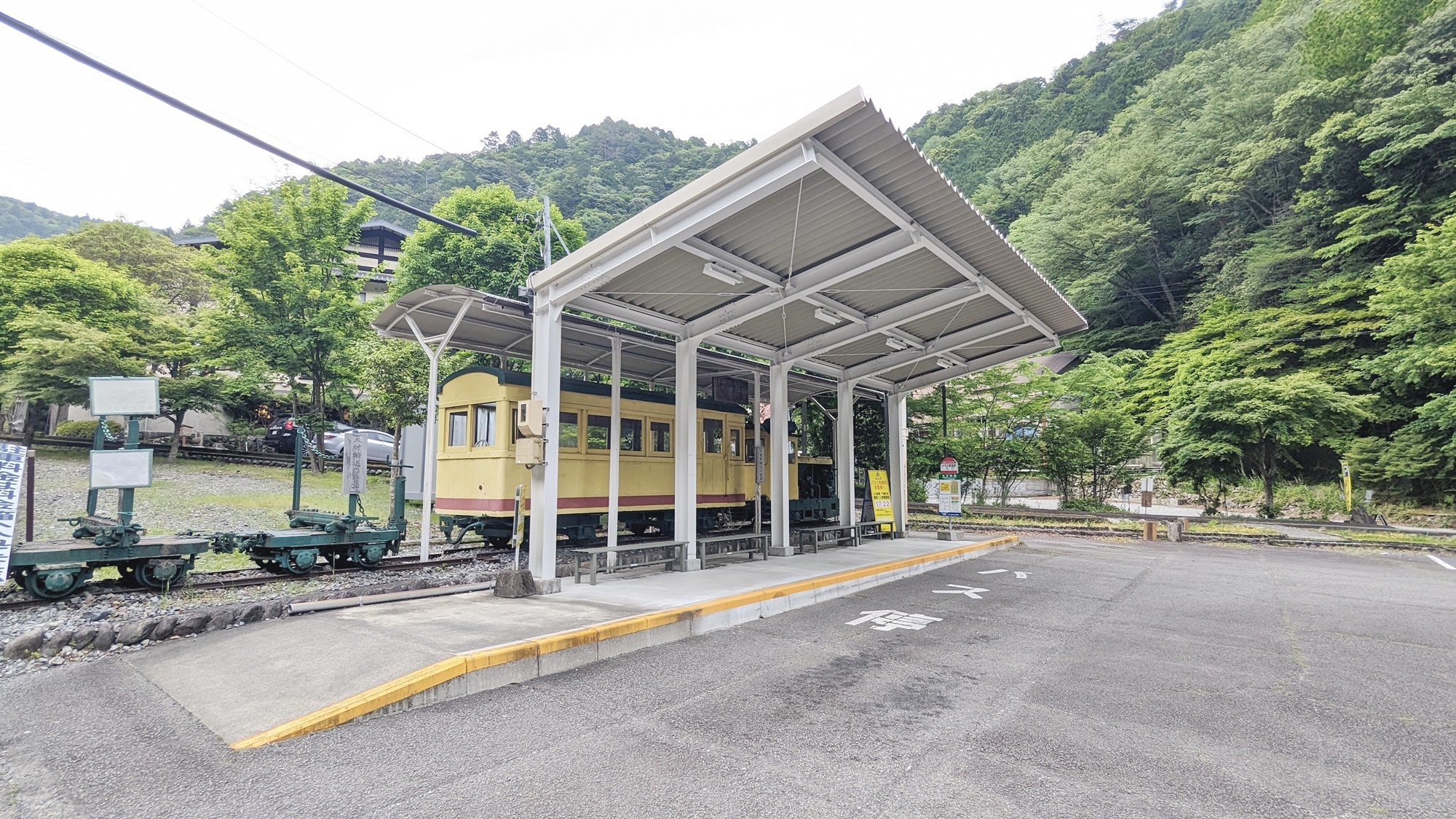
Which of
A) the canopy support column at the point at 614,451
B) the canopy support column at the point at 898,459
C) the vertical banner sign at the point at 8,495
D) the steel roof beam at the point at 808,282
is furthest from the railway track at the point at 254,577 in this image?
the canopy support column at the point at 898,459

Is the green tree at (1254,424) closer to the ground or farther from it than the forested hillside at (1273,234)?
closer to the ground

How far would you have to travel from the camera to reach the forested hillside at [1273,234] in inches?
671

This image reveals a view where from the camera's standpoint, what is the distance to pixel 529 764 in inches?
119

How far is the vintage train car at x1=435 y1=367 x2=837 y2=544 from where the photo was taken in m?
9.35

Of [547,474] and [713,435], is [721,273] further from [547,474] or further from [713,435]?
[713,435]

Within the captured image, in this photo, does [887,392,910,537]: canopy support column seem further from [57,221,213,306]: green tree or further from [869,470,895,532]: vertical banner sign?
[57,221,213,306]: green tree

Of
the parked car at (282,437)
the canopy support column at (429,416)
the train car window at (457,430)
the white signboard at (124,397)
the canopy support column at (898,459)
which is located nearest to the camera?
the white signboard at (124,397)

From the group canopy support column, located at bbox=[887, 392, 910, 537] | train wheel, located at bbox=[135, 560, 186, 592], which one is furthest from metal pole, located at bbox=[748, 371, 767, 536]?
train wheel, located at bbox=[135, 560, 186, 592]

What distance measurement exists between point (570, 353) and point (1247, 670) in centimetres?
884

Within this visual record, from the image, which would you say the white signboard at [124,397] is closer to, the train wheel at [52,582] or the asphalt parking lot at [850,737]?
the train wheel at [52,582]

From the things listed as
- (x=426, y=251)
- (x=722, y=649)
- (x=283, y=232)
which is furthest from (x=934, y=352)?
(x=283, y=232)

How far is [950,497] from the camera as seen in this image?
14.4 metres

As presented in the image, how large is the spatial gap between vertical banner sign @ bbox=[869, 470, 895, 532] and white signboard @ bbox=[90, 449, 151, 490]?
10.6 metres

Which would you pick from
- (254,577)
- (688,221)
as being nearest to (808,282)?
(688,221)
